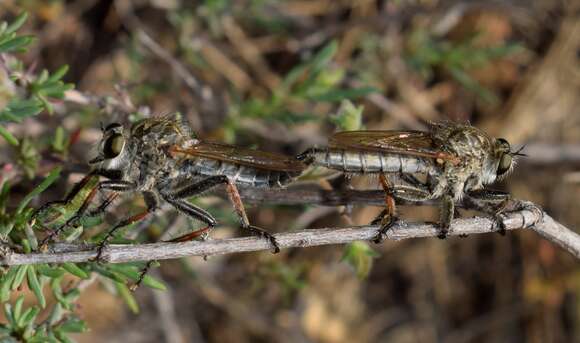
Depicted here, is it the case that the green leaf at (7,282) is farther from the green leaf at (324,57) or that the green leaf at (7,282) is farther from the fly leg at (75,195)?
the green leaf at (324,57)

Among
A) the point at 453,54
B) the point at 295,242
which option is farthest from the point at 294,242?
the point at 453,54

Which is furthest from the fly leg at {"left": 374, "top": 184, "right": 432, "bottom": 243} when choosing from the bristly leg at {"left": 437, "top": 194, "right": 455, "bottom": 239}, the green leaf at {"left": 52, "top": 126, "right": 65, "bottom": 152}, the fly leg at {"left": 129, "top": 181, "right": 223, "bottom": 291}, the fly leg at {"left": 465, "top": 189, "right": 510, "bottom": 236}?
the green leaf at {"left": 52, "top": 126, "right": 65, "bottom": 152}

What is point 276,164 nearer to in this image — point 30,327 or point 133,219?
point 133,219

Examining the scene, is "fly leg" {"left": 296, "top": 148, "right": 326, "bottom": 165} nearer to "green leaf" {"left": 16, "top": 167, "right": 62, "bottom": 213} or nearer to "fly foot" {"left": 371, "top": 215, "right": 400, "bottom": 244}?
"fly foot" {"left": 371, "top": 215, "right": 400, "bottom": 244}

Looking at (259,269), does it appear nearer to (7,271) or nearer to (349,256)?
(349,256)

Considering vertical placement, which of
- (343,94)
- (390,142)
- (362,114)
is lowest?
(390,142)

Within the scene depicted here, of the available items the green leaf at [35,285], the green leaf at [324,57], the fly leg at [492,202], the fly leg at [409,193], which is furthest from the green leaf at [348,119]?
the green leaf at [35,285]
